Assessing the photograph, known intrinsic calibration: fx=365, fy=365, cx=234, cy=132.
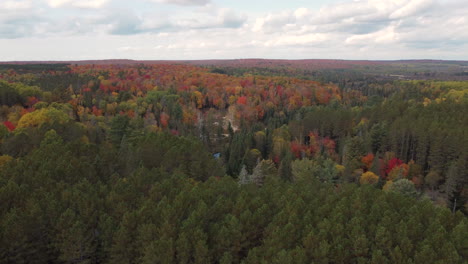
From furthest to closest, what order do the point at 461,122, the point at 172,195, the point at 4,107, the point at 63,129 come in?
the point at 4,107 → the point at 461,122 → the point at 63,129 → the point at 172,195

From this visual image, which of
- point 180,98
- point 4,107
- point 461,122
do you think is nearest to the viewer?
point 461,122

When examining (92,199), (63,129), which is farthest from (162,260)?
(63,129)

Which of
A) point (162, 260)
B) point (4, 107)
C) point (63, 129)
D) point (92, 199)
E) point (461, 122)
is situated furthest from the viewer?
point (4, 107)

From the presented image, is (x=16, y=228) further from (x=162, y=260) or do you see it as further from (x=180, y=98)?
(x=180, y=98)

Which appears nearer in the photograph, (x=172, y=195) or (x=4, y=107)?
(x=172, y=195)

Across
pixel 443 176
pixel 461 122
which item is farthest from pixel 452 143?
pixel 461 122

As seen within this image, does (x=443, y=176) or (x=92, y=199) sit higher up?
(x=92, y=199)

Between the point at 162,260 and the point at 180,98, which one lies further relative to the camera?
the point at 180,98

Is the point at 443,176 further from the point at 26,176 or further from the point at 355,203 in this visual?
the point at 26,176

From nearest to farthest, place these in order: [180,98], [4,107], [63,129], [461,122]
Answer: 1. [63,129]
2. [461,122]
3. [4,107]
4. [180,98]

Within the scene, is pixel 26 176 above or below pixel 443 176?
above
